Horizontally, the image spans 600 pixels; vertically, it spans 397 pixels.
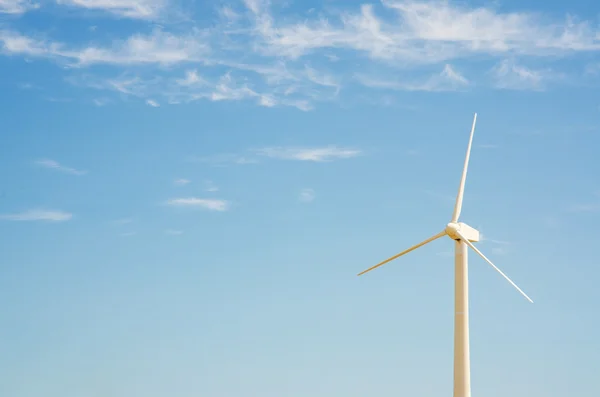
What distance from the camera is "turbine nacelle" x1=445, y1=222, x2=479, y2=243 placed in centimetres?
9375

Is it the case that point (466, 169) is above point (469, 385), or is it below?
above

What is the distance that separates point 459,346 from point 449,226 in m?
12.1

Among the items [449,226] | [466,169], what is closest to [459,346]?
[449,226]

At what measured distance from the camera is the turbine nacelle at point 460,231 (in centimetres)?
9375

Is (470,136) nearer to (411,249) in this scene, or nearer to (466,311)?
(411,249)

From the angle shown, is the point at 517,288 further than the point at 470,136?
No

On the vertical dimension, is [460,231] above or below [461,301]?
above

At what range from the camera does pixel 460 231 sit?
309 feet

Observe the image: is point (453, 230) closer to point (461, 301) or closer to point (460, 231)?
point (460, 231)

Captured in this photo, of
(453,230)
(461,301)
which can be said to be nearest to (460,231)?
(453,230)

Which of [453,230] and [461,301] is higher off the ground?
[453,230]

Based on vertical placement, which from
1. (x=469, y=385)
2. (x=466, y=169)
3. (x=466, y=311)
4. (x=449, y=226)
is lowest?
(x=469, y=385)

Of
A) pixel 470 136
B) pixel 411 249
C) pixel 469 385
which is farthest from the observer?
pixel 470 136

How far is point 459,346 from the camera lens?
9344 cm
